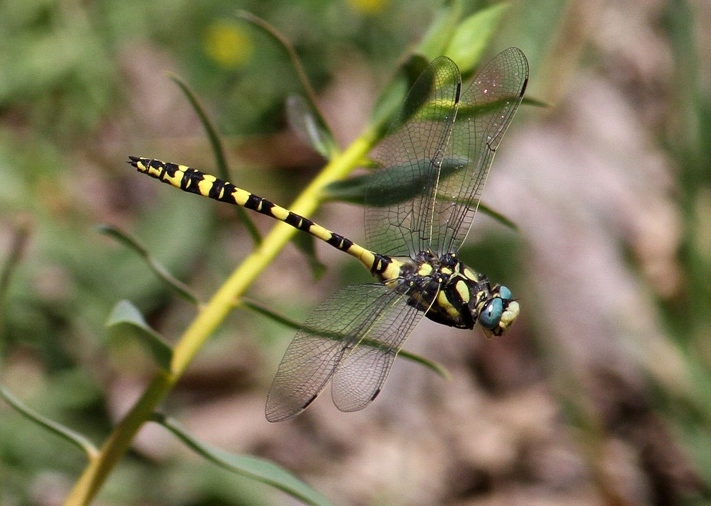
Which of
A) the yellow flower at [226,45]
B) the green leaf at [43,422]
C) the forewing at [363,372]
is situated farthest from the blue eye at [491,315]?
the yellow flower at [226,45]

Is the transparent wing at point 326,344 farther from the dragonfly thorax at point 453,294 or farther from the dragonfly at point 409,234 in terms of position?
the dragonfly thorax at point 453,294

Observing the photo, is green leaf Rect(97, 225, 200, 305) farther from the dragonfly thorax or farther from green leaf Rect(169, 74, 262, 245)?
the dragonfly thorax

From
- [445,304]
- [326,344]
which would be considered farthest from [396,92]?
[445,304]

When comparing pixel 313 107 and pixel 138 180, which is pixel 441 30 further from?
pixel 138 180

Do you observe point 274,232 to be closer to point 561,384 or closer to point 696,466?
point 561,384

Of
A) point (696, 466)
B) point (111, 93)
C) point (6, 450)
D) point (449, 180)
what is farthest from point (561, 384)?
point (111, 93)

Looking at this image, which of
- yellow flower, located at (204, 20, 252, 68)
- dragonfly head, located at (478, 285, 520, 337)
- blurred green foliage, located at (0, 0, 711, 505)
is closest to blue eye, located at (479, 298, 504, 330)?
dragonfly head, located at (478, 285, 520, 337)
